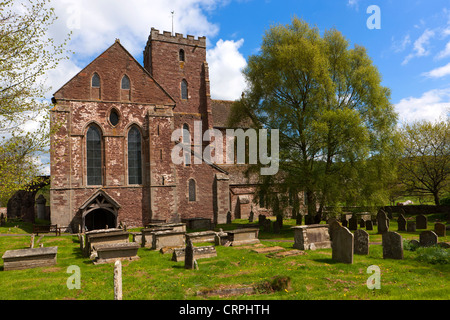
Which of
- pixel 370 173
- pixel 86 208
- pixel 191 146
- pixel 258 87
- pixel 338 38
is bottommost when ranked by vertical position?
pixel 86 208

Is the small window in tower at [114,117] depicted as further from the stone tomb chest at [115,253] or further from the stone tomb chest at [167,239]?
the stone tomb chest at [115,253]

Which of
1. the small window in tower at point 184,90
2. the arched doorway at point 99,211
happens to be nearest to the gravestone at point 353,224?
the arched doorway at point 99,211

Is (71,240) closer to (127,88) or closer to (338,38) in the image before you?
(127,88)

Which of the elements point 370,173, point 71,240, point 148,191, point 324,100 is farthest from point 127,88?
point 370,173

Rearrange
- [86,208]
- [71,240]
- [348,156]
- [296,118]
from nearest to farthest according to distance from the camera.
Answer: [71,240] → [348,156] → [296,118] → [86,208]

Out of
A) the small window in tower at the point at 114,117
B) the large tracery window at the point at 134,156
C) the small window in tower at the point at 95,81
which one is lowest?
the large tracery window at the point at 134,156

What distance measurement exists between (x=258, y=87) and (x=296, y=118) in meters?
3.72

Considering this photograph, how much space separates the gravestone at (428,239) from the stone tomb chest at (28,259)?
1538cm

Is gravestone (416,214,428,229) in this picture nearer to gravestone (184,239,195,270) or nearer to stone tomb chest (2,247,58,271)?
gravestone (184,239,195,270)

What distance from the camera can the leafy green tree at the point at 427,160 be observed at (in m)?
30.7

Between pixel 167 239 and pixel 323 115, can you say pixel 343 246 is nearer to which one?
pixel 167 239

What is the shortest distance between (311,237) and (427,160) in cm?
2409

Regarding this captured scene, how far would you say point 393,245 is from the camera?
1159 cm

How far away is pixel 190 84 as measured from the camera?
34000 millimetres
